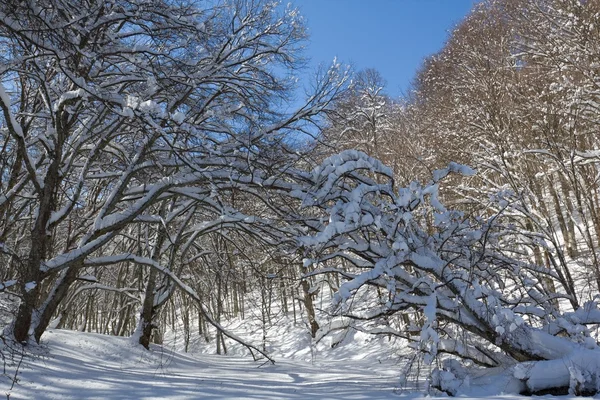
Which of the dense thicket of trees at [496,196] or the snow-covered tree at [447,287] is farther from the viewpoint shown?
the dense thicket of trees at [496,196]

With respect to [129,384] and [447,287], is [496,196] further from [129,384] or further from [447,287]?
[129,384]

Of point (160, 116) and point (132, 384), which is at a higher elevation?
point (160, 116)

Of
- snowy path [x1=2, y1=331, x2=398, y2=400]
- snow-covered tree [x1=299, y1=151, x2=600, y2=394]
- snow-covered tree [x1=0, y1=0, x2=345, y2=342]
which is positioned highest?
snow-covered tree [x1=0, y1=0, x2=345, y2=342]

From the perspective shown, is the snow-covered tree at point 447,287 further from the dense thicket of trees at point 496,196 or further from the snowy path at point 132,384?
the snowy path at point 132,384

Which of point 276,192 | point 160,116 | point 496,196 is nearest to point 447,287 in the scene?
point 496,196

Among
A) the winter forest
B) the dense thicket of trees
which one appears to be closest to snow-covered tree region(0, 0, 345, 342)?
the winter forest

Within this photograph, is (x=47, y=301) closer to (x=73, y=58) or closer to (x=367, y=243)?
(x=73, y=58)

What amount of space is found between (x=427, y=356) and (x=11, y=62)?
5858mm

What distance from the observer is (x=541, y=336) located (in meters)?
5.64

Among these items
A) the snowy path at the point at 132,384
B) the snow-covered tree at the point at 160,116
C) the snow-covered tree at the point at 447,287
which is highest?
the snow-covered tree at the point at 160,116

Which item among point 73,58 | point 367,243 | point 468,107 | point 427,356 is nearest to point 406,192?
point 367,243

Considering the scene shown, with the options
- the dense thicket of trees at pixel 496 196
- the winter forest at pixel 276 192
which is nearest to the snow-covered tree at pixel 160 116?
the winter forest at pixel 276 192

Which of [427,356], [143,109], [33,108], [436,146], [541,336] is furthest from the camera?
[436,146]

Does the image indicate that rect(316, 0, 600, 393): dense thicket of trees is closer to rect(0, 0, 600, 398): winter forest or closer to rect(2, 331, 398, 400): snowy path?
rect(0, 0, 600, 398): winter forest
